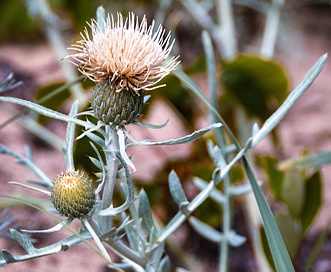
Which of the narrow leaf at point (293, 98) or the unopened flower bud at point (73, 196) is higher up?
the narrow leaf at point (293, 98)

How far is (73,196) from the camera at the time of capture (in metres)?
0.74

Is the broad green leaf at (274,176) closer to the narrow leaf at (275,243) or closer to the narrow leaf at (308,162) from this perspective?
the narrow leaf at (308,162)

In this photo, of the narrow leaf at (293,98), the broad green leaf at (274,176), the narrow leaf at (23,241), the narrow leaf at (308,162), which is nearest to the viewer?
the narrow leaf at (23,241)

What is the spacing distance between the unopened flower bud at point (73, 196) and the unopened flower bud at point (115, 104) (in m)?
0.09

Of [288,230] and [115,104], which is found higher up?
[115,104]

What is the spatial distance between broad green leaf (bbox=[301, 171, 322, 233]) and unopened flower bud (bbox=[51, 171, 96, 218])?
27.0 inches

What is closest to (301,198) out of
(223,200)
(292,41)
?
(223,200)

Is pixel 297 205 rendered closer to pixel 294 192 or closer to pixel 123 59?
pixel 294 192

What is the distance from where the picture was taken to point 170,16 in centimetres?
245

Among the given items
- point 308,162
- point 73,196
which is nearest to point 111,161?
point 73,196

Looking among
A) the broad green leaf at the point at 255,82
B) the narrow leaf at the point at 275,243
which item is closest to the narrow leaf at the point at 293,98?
the narrow leaf at the point at 275,243

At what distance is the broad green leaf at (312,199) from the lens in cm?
131

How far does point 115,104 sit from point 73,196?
0.44ft

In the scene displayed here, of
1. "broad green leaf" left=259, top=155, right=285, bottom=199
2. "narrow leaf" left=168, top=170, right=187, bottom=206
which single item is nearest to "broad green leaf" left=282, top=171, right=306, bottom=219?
"broad green leaf" left=259, top=155, right=285, bottom=199
